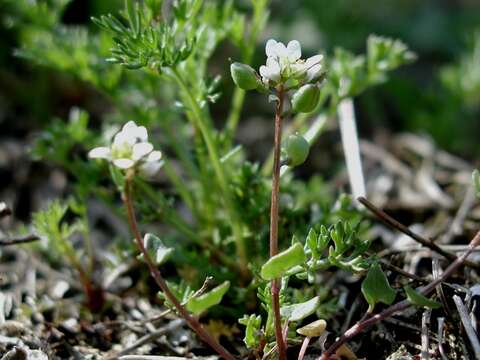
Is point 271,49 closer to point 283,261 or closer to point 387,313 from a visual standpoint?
point 283,261

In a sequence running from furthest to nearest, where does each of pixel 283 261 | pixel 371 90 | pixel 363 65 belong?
pixel 371 90 → pixel 363 65 → pixel 283 261

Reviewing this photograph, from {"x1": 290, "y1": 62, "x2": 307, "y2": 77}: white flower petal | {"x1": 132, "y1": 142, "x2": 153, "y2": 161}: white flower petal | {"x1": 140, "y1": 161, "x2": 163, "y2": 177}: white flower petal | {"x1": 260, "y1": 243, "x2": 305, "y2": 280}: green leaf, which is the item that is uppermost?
{"x1": 290, "y1": 62, "x2": 307, "y2": 77}: white flower petal

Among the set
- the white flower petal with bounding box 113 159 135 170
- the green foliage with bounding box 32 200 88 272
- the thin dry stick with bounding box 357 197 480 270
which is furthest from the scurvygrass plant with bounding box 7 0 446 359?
the green foliage with bounding box 32 200 88 272

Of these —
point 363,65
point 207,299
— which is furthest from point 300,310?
point 363,65

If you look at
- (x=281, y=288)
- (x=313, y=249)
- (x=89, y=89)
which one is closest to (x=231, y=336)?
(x=281, y=288)

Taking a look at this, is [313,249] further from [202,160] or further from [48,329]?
[48,329]

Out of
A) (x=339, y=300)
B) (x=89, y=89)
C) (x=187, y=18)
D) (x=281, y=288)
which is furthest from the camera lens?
(x=89, y=89)

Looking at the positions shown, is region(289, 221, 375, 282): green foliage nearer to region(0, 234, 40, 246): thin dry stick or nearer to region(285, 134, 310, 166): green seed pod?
region(285, 134, 310, 166): green seed pod
